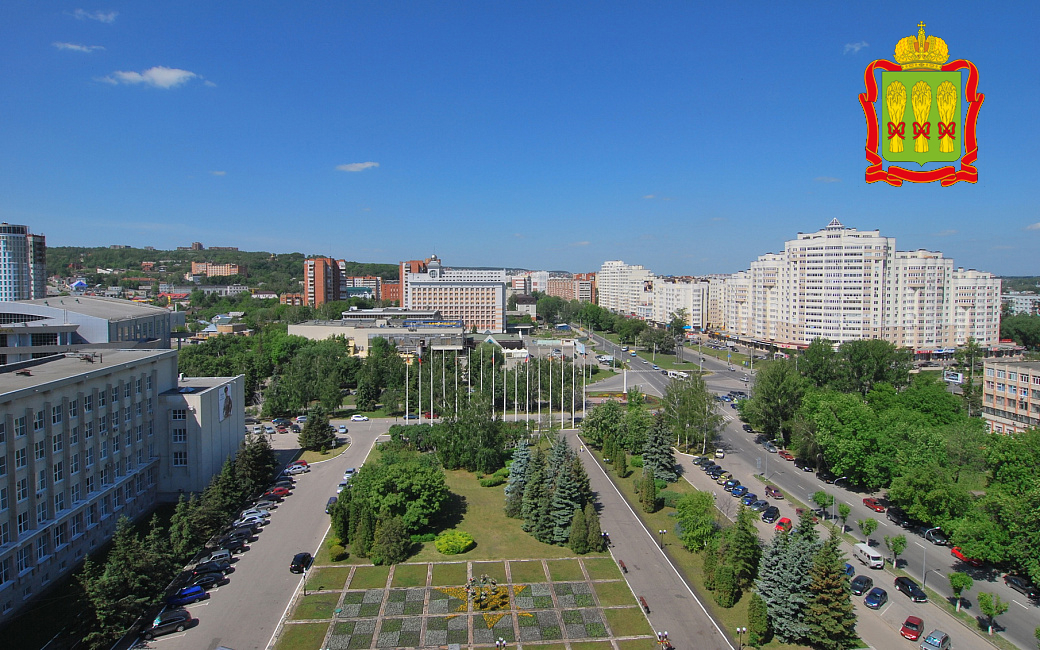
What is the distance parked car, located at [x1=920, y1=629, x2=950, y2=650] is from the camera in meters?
17.2

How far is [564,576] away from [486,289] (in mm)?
81631

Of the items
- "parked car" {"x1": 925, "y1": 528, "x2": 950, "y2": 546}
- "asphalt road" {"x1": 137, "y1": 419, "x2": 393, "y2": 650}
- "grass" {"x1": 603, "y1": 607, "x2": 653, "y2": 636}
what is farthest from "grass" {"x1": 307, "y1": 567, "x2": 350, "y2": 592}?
"parked car" {"x1": 925, "y1": 528, "x2": 950, "y2": 546}

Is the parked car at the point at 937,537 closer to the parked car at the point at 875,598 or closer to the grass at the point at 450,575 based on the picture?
the parked car at the point at 875,598

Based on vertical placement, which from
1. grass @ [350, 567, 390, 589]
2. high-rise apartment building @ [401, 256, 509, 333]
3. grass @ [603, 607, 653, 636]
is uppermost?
high-rise apartment building @ [401, 256, 509, 333]

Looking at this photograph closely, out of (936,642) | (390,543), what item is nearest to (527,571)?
(390,543)

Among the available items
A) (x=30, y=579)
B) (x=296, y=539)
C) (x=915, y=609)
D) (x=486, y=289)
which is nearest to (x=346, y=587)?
(x=296, y=539)

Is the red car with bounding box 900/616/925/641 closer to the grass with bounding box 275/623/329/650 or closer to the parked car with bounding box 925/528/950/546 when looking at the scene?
the parked car with bounding box 925/528/950/546

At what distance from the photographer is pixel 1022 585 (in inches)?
818

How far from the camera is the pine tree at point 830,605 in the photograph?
1709 cm

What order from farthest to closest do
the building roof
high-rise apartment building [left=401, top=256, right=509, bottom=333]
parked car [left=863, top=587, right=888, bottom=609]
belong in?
high-rise apartment building [left=401, top=256, right=509, bottom=333], the building roof, parked car [left=863, top=587, right=888, bottom=609]

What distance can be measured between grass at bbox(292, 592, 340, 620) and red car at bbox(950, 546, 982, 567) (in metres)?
21.2

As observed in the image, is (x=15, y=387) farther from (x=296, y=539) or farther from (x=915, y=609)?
(x=915, y=609)

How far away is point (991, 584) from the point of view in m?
21.2

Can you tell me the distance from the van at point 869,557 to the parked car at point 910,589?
3.14 feet
